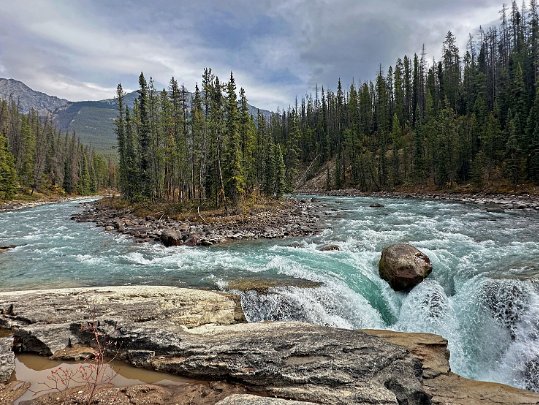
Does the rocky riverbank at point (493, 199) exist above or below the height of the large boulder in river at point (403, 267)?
above

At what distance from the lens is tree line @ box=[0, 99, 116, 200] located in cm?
7200

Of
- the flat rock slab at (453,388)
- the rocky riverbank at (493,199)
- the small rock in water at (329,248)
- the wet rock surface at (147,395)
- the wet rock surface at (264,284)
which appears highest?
the rocky riverbank at (493,199)

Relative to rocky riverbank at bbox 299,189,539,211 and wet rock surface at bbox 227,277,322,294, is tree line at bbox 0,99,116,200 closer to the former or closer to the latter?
wet rock surface at bbox 227,277,322,294

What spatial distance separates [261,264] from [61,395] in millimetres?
13853

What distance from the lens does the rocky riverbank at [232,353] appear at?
24.3 feet

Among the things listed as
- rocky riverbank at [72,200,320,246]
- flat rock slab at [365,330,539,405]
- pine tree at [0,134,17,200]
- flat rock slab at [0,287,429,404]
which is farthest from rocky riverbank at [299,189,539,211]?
pine tree at [0,134,17,200]

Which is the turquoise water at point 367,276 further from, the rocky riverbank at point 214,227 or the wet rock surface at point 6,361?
the wet rock surface at point 6,361

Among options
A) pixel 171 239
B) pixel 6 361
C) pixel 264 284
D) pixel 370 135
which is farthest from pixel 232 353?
pixel 370 135

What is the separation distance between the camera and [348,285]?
1712cm

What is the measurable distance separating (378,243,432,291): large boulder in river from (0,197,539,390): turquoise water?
1.41ft

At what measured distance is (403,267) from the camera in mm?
17359

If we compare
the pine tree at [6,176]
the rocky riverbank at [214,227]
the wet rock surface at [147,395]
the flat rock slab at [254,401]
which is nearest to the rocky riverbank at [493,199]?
the rocky riverbank at [214,227]

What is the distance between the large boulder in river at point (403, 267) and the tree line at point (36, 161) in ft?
252

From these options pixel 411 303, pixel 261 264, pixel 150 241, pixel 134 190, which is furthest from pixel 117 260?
pixel 134 190
